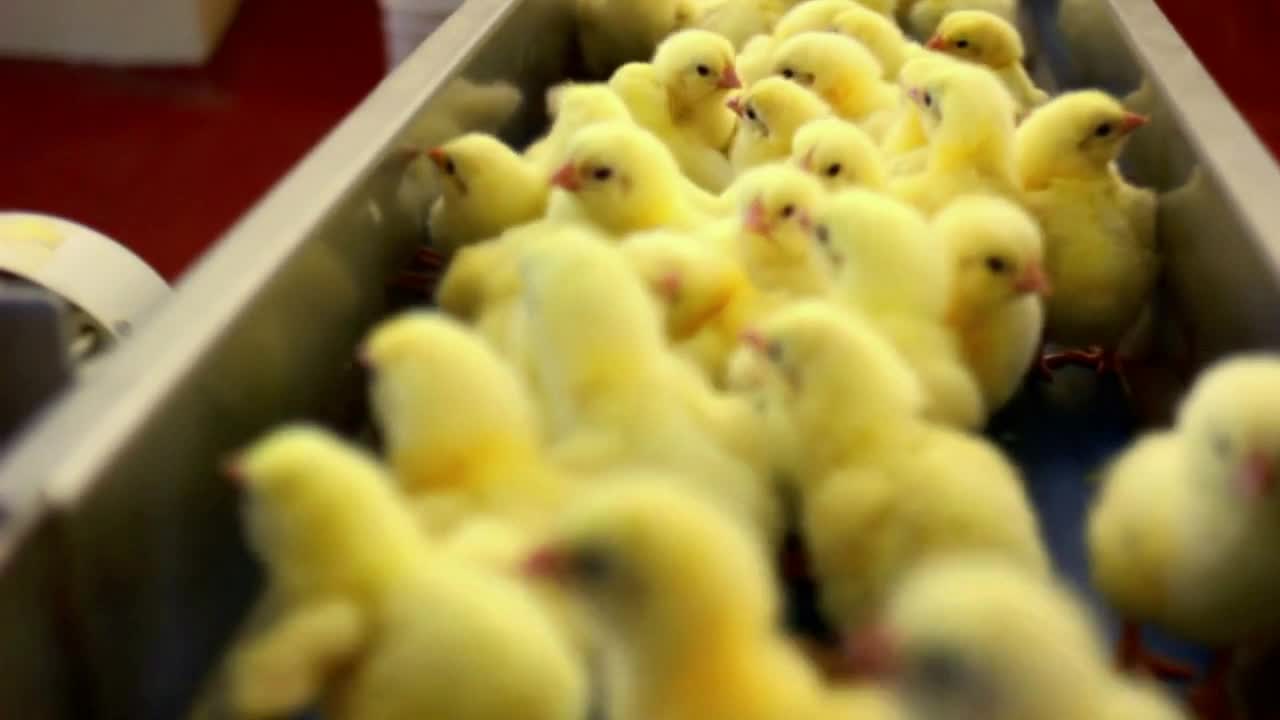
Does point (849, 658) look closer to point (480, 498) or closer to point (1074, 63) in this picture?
point (480, 498)

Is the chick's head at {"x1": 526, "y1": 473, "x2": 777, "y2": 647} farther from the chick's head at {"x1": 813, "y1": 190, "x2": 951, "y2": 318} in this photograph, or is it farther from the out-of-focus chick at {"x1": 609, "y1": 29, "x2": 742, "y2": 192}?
the out-of-focus chick at {"x1": 609, "y1": 29, "x2": 742, "y2": 192}

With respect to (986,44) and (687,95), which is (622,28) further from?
(986,44)

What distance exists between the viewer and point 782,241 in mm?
1487

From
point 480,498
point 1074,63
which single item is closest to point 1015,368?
point 480,498

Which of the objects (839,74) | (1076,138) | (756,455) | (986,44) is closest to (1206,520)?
(756,455)

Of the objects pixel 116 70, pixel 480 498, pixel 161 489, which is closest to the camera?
pixel 161 489

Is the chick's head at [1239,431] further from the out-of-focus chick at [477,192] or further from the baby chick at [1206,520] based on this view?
the out-of-focus chick at [477,192]

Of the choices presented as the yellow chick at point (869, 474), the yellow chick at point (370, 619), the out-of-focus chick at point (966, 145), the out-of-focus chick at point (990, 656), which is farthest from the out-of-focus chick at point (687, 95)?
the out-of-focus chick at point (990, 656)

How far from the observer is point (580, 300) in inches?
47.7

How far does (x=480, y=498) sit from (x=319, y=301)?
32cm

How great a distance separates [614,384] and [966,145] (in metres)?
0.64

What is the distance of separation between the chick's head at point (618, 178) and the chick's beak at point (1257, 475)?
29.0 inches

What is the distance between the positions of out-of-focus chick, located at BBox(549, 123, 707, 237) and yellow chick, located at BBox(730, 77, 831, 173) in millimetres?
252

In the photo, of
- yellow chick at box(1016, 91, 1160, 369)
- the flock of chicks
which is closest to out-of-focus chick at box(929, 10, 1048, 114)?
the flock of chicks
